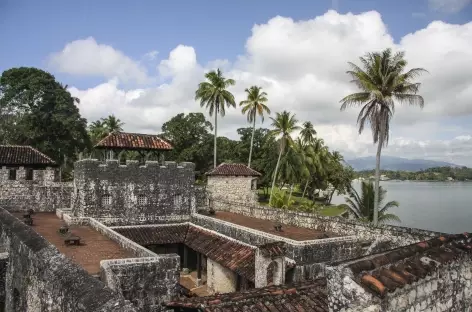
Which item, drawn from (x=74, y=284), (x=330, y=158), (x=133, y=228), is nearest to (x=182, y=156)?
(x=330, y=158)

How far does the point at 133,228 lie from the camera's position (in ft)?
68.7

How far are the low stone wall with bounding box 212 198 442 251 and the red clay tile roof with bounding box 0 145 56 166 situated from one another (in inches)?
530

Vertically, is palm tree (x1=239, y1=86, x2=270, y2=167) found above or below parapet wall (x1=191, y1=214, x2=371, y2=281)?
above

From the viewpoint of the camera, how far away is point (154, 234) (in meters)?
21.1

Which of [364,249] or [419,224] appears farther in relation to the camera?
[419,224]

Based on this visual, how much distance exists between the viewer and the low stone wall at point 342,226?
1530 cm

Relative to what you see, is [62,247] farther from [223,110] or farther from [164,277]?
[223,110]

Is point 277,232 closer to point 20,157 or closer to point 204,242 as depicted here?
point 204,242

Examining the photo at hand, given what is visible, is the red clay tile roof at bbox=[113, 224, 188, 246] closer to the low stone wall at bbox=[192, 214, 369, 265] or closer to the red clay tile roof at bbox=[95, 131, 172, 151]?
the low stone wall at bbox=[192, 214, 369, 265]

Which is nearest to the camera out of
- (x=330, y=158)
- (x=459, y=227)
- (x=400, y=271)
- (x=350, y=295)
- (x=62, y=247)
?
(x=350, y=295)

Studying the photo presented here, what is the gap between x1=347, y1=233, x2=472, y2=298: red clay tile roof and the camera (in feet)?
13.2

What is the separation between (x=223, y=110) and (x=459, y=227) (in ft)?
106

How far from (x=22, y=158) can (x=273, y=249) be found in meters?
20.0

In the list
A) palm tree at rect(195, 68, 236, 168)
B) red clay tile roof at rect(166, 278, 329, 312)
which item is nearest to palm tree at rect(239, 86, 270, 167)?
palm tree at rect(195, 68, 236, 168)
